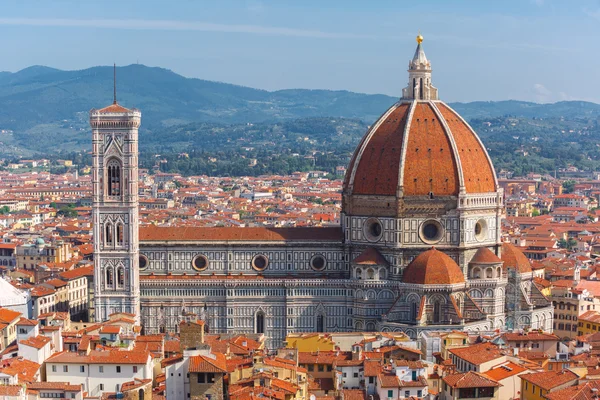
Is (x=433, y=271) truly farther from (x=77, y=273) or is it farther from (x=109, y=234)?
(x=77, y=273)

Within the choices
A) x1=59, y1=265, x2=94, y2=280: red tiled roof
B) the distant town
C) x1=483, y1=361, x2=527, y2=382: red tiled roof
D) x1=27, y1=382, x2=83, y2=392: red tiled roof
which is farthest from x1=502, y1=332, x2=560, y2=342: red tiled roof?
x1=59, y1=265, x2=94, y2=280: red tiled roof

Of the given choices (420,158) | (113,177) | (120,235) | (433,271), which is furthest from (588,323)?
(113,177)

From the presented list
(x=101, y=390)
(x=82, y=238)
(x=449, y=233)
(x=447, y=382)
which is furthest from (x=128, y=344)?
(x=82, y=238)

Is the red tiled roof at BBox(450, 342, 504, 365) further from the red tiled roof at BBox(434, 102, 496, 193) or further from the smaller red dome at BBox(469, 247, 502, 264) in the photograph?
the red tiled roof at BBox(434, 102, 496, 193)

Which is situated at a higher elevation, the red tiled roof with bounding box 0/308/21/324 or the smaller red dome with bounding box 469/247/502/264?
the smaller red dome with bounding box 469/247/502/264

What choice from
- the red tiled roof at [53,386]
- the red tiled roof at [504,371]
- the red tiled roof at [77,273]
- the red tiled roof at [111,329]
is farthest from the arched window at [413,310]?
the red tiled roof at [53,386]

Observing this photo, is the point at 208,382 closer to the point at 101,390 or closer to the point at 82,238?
the point at 101,390
